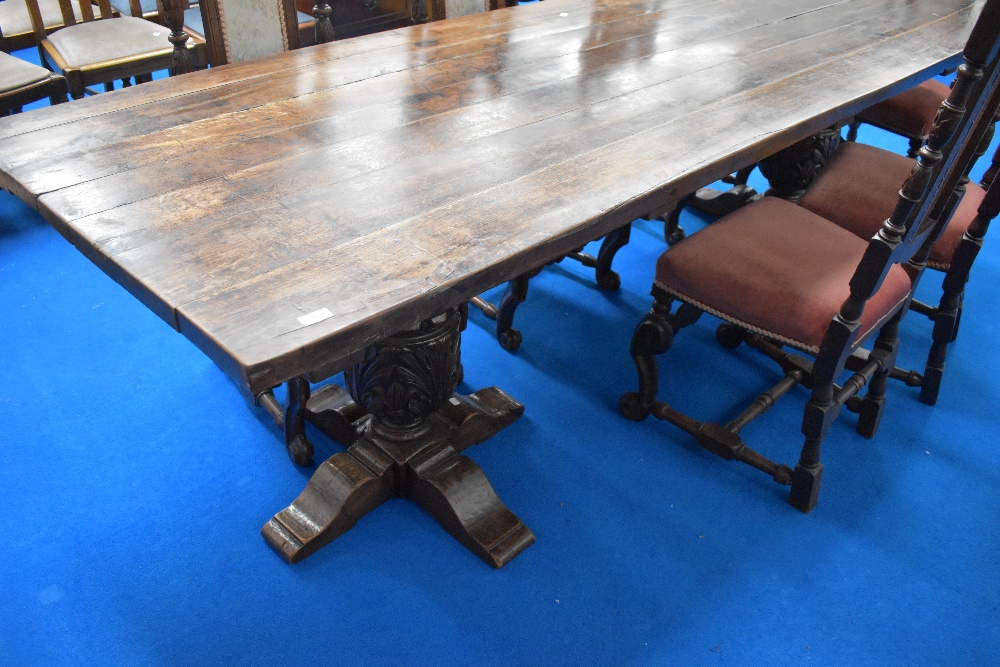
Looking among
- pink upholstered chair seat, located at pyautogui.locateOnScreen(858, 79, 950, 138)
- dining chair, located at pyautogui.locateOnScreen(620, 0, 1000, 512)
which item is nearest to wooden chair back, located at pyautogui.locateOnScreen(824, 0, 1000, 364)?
dining chair, located at pyautogui.locateOnScreen(620, 0, 1000, 512)

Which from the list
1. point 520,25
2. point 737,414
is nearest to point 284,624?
point 737,414

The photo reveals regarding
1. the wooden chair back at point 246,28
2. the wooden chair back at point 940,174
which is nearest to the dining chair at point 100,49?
the wooden chair back at point 246,28

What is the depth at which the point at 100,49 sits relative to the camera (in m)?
2.71

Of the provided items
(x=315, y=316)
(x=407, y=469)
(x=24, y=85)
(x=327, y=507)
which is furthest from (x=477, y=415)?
(x=24, y=85)

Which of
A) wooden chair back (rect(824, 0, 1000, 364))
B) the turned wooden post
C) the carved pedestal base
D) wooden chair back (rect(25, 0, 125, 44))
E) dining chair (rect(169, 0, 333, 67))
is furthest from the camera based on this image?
wooden chair back (rect(25, 0, 125, 44))

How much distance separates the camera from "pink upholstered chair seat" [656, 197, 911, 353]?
1.59 meters

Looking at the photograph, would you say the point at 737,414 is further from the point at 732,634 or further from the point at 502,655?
the point at 502,655

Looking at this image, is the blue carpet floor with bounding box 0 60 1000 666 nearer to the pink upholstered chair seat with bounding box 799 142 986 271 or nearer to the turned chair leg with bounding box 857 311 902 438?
the turned chair leg with bounding box 857 311 902 438

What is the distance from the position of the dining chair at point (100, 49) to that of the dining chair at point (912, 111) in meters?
2.31

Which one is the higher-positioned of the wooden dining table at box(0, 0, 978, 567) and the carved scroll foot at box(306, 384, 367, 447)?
the wooden dining table at box(0, 0, 978, 567)

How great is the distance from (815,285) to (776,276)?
→ 8 cm

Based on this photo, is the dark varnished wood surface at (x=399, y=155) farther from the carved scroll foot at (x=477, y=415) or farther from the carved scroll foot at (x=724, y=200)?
the carved scroll foot at (x=724, y=200)

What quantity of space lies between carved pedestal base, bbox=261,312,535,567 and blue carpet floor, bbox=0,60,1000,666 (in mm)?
40

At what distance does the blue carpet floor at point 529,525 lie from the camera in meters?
1.48
